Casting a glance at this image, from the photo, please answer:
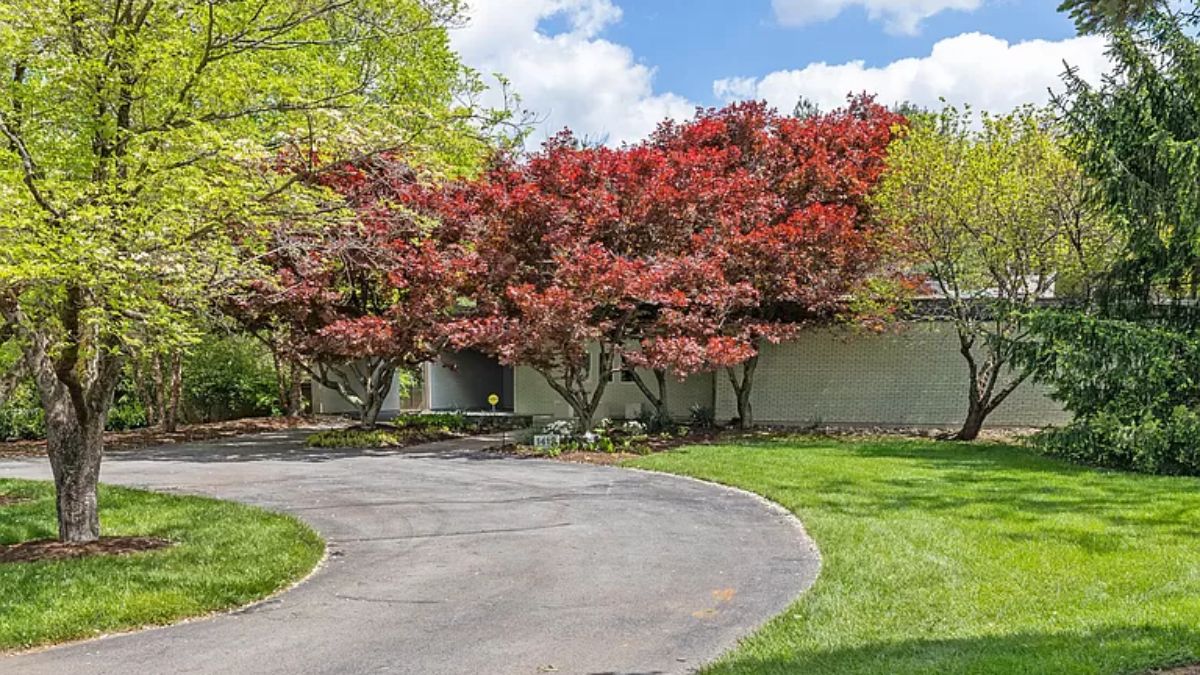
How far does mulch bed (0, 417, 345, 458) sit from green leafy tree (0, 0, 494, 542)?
34.1 feet

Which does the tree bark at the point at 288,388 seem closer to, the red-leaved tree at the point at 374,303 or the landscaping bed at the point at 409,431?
the landscaping bed at the point at 409,431

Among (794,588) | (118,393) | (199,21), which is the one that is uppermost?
(199,21)

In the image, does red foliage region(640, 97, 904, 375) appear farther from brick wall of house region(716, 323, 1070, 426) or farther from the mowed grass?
the mowed grass

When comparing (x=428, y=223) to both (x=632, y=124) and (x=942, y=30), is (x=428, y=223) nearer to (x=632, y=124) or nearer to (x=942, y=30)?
(x=942, y=30)

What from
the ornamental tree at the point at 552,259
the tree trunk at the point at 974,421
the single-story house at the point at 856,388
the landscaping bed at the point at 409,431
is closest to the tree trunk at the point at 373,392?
the landscaping bed at the point at 409,431

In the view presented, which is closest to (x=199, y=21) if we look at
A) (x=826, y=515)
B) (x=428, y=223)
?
(x=428, y=223)

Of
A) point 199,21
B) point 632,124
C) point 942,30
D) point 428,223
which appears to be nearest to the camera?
point 199,21

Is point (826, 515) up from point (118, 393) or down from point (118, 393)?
down

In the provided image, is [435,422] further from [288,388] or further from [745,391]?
[745,391]

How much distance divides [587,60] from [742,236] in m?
4.20

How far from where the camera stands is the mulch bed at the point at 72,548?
21.8 feet

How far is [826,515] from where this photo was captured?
7.98 m

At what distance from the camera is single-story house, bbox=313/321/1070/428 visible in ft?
58.3

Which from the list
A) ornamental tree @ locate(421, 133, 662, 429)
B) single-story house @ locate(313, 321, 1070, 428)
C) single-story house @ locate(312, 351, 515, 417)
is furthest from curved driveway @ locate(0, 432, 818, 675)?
single-story house @ locate(312, 351, 515, 417)
